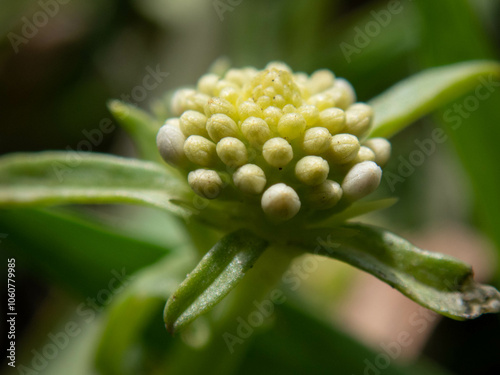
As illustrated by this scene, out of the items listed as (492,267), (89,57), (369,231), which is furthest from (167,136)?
(89,57)

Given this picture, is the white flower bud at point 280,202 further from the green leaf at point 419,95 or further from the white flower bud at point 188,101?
the green leaf at point 419,95

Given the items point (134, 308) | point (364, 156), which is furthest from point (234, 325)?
point (364, 156)

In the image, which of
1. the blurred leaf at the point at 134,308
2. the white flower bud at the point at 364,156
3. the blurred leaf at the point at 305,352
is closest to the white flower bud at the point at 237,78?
the white flower bud at the point at 364,156

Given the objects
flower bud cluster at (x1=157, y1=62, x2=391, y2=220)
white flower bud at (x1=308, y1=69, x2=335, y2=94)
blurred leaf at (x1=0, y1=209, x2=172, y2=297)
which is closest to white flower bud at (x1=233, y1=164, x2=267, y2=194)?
flower bud cluster at (x1=157, y1=62, x2=391, y2=220)

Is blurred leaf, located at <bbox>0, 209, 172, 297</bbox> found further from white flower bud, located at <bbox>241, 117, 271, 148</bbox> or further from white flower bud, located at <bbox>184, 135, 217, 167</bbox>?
white flower bud, located at <bbox>241, 117, 271, 148</bbox>

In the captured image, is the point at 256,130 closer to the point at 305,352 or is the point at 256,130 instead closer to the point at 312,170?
Result: the point at 312,170
